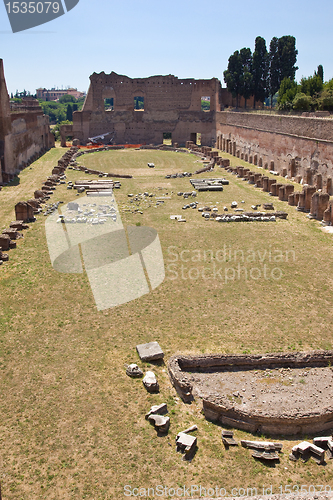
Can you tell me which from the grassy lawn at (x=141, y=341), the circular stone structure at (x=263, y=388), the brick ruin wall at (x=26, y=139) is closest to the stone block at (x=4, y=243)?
the grassy lawn at (x=141, y=341)

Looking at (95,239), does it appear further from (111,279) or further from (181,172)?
(181,172)

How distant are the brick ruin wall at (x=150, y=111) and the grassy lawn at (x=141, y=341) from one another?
31.9 meters

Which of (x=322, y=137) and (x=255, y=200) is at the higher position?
(x=322, y=137)

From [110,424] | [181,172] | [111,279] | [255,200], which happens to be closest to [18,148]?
[181,172]

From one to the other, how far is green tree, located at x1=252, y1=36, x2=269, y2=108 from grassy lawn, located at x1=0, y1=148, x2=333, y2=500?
32.3 meters

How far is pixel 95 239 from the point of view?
1541cm

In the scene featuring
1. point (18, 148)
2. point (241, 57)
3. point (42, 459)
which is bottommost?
point (42, 459)

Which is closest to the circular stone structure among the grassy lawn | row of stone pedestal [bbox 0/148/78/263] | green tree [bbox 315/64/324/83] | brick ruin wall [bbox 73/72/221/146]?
the grassy lawn

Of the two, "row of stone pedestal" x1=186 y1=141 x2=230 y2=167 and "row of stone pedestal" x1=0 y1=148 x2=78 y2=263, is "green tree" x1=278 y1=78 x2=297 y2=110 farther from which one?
"row of stone pedestal" x1=0 y1=148 x2=78 y2=263

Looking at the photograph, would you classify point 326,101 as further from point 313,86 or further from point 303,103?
point 313,86

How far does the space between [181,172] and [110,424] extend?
24498 millimetres

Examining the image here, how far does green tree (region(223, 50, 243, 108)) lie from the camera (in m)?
46.2

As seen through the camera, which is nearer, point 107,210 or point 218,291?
point 218,291

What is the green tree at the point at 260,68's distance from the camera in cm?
4434
